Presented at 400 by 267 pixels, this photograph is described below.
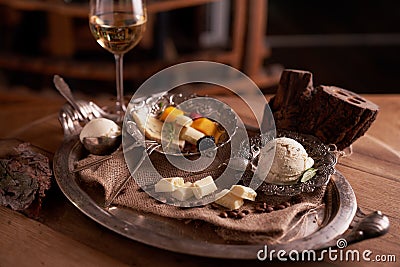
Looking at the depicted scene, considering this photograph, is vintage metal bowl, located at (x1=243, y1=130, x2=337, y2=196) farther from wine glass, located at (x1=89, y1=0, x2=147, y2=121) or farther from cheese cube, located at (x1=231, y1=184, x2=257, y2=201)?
wine glass, located at (x1=89, y1=0, x2=147, y2=121)

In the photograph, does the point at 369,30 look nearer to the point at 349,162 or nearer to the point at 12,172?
the point at 349,162

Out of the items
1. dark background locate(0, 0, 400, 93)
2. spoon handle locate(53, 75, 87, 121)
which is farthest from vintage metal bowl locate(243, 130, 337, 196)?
dark background locate(0, 0, 400, 93)

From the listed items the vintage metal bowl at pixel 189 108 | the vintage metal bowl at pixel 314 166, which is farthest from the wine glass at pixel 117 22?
the vintage metal bowl at pixel 314 166

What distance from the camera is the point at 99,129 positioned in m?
1.12

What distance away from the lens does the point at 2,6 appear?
9.53 feet

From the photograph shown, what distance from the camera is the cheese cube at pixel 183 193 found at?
0.94 meters

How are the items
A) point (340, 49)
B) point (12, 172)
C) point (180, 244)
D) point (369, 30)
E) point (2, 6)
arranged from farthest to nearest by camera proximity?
point (369, 30) < point (340, 49) < point (2, 6) < point (12, 172) < point (180, 244)

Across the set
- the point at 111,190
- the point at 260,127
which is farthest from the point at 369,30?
the point at 111,190

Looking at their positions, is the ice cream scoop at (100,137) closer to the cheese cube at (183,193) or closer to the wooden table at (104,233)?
the wooden table at (104,233)

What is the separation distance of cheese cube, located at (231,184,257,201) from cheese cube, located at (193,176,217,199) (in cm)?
3

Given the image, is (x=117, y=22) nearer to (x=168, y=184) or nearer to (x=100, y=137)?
(x=100, y=137)

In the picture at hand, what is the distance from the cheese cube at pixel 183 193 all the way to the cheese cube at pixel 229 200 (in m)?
0.04

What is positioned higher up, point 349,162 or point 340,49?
point 349,162

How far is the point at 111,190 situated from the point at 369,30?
3.21 metres
